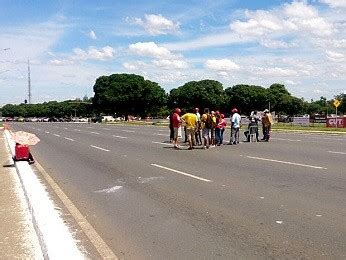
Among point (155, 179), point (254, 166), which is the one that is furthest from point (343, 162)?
point (155, 179)

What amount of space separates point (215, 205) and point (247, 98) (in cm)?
13255

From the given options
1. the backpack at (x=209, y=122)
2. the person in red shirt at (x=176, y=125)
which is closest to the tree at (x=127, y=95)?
the person in red shirt at (x=176, y=125)

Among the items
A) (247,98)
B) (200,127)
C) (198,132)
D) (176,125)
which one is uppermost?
(247,98)

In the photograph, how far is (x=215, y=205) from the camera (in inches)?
358

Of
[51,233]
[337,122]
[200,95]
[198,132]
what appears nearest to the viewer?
Result: [51,233]

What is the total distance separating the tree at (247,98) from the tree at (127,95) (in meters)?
20.2

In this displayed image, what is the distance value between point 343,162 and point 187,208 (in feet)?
27.0

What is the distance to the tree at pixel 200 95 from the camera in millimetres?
138250

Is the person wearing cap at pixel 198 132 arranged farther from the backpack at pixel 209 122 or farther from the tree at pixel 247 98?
the tree at pixel 247 98

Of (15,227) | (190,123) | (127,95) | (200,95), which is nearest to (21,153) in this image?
(190,123)

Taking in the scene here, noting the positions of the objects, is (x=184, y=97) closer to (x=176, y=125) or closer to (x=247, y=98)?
(x=247, y=98)

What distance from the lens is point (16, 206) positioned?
9273mm

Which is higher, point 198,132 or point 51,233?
point 198,132

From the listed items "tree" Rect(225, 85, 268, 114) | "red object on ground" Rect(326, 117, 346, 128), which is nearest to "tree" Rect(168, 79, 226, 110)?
"tree" Rect(225, 85, 268, 114)
